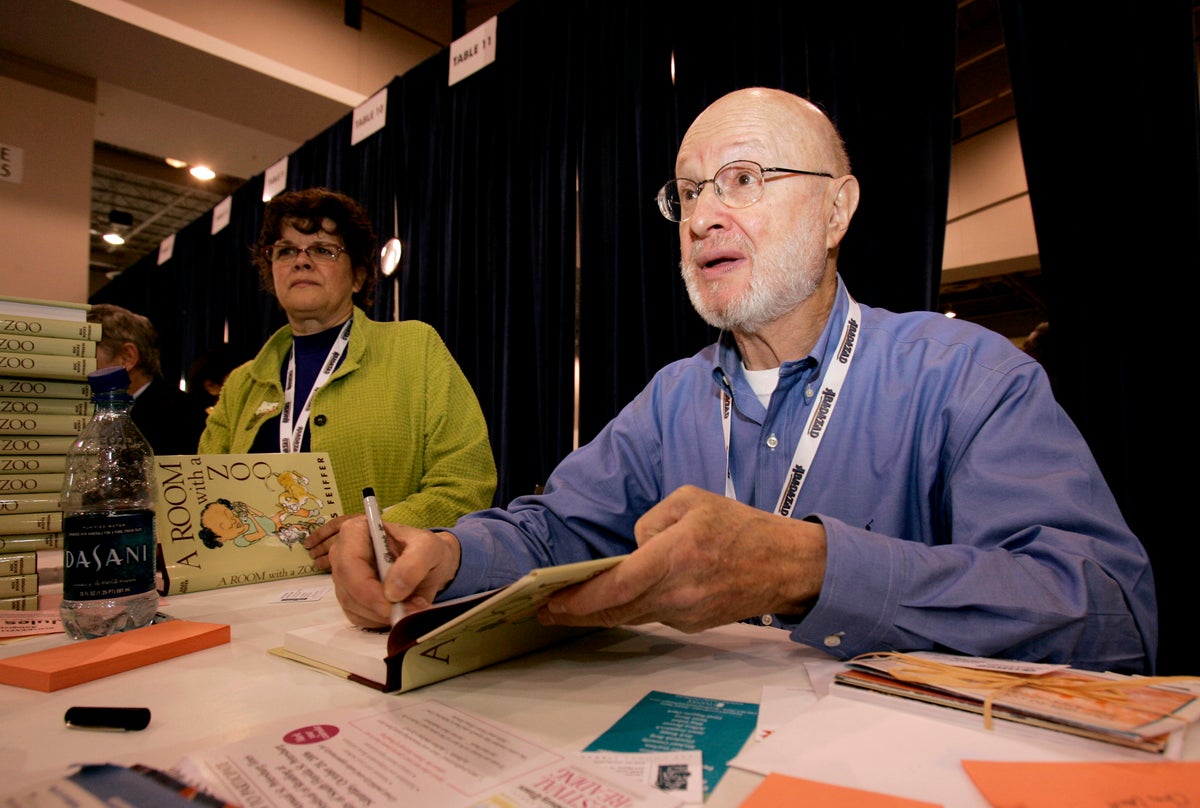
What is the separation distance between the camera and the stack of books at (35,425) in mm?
1075

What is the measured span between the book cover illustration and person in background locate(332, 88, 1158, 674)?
0.47m

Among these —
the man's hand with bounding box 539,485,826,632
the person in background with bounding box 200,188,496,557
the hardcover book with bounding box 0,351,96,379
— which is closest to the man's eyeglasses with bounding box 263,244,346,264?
the person in background with bounding box 200,188,496,557

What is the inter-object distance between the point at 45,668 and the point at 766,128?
138 cm

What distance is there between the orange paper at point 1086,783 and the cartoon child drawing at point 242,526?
4.04ft

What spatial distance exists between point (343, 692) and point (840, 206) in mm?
1274

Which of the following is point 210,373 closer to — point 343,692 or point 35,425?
point 35,425

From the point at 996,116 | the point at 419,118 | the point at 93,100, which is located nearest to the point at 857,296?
the point at 419,118

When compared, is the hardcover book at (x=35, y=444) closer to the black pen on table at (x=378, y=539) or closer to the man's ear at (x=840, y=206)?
the black pen on table at (x=378, y=539)

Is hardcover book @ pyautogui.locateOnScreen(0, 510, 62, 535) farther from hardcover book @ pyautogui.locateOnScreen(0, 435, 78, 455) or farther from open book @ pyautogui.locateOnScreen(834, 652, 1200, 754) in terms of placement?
open book @ pyautogui.locateOnScreen(834, 652, 1200, 754)

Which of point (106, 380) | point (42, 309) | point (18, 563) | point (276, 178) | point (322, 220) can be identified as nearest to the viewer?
point (106, 380)

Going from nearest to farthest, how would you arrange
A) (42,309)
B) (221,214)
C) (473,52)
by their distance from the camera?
(42,309), (473,52), (221,214)

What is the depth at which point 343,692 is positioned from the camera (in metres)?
0.67

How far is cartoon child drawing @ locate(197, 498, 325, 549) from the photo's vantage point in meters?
1.23

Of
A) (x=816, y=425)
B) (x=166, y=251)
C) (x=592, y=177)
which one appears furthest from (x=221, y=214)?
(x=816, y=425)
